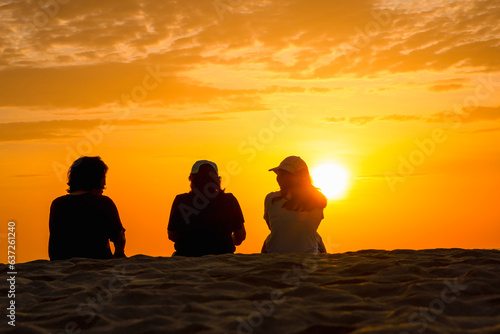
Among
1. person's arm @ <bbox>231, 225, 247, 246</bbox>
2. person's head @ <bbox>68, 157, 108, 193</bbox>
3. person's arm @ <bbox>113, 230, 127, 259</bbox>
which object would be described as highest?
person's head @ <bbox>68, 157, 108, 193</bbox>

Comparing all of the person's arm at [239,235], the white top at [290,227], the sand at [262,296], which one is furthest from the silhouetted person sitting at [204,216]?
the sand at [262,296]

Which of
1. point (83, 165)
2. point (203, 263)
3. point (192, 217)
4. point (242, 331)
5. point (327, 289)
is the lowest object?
point (242, 331)

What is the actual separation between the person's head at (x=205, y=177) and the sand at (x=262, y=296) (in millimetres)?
1107

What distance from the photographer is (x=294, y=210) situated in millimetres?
7344

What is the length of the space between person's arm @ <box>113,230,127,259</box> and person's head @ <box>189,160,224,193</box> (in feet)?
3.35

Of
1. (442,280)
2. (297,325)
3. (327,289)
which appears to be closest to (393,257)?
(442,280)

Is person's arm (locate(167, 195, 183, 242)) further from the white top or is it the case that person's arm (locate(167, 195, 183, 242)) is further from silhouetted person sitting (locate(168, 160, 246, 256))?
the white top

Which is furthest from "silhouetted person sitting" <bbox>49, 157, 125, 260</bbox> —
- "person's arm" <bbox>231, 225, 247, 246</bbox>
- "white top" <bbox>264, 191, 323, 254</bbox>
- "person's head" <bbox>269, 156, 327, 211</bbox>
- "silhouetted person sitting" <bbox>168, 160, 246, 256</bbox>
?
"person's head" <bbox>269, 156, 327, 211</bbox>

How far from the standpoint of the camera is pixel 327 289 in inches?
188

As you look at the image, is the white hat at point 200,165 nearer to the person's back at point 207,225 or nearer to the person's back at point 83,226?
the person's back at point 207,225

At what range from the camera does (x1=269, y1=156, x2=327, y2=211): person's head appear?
23.7ft

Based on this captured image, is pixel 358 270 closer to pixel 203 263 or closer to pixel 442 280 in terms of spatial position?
pixel 442 280

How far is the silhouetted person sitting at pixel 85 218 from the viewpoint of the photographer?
6.98m

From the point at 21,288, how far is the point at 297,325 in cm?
274
